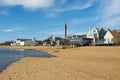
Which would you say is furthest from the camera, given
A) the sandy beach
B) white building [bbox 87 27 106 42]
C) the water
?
white building [bbox 87 27 106 42]

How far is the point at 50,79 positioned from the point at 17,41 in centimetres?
15860

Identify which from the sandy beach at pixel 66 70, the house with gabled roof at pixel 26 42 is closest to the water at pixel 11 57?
the sandy beach at pixel 66 70

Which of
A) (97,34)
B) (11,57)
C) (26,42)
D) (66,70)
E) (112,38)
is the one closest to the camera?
(66,70)

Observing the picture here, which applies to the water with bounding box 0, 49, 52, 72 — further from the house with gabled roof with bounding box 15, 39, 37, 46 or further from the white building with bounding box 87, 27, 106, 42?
the house with gabled roof with bounding box 15, 39, 37, 46

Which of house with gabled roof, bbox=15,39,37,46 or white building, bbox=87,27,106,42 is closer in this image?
white building, bbox=87,27,106,42

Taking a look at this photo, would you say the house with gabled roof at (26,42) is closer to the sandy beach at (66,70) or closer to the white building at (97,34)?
the white building at (97,34)

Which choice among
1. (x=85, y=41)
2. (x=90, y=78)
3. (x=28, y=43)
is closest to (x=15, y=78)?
(x=90, y=78)

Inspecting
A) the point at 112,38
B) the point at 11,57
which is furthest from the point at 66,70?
the point at 112,38

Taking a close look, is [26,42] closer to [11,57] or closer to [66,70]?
[11,57]

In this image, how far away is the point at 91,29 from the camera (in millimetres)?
114938

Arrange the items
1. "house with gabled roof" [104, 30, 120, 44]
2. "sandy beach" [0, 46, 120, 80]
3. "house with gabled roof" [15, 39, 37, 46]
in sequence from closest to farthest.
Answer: "sandy beach" [0, 46, 120, 80] → "house with gabled roof" [104, 30, 120, 44] → "house with gabled roof" [15, 39, 37, 46]

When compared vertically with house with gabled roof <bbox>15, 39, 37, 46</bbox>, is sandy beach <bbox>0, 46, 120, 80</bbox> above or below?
below

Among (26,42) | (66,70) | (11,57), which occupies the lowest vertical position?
(66,70)

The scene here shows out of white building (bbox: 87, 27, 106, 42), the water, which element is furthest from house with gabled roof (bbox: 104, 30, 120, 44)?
the water
